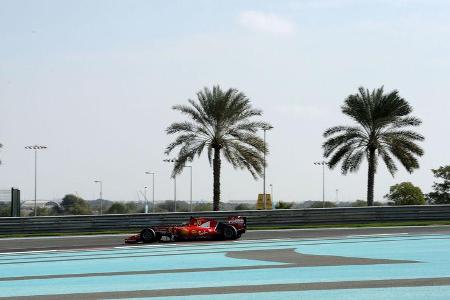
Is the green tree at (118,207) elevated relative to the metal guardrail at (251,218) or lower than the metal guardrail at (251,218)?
lower

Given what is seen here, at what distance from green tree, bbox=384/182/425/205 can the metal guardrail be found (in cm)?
6209

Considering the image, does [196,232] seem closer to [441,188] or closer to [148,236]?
[148,236]

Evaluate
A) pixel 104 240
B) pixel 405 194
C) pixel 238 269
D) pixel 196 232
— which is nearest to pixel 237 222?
pixel 196 232

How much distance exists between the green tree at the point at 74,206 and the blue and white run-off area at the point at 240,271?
83383mm

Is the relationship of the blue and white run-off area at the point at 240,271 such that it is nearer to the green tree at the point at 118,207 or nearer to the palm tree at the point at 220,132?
the palm tree at the point at 220,132

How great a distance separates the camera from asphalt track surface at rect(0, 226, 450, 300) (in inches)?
440

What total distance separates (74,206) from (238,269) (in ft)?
344

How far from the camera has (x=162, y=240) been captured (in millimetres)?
23938

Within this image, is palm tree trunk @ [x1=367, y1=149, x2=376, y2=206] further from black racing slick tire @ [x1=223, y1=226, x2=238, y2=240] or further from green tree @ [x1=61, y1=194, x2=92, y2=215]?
green tree @ [x1=61, y1=194, x2=92, y2=215]

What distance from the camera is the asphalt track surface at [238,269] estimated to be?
36.7 feet

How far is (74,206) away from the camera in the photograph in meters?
116

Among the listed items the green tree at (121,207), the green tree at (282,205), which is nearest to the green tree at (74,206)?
the green tree at (121,207)

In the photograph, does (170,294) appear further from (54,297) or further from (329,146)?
(329,146)

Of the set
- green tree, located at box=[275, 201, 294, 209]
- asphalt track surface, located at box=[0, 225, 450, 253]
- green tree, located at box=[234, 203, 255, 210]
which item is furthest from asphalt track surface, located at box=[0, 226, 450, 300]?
green tree, located at box=[234, 203, 255, 210]
